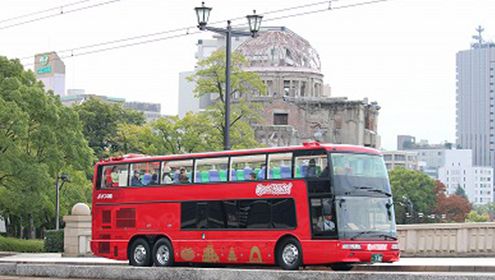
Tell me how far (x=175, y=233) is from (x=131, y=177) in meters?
2.77

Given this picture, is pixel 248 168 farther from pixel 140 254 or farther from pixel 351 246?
pixel 140 254

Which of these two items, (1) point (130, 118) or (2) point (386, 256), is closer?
(2) point (386, 256)

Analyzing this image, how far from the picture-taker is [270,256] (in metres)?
32.5

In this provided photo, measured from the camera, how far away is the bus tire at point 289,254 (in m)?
31.6

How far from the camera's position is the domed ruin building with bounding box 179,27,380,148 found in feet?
473

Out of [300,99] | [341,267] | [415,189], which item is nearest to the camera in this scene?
[341,267]

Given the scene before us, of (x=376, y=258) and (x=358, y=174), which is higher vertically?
(x=358, y=174)

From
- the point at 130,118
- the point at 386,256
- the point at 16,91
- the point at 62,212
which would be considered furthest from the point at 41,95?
the point at 130,118

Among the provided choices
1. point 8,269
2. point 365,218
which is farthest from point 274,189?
point 8,269

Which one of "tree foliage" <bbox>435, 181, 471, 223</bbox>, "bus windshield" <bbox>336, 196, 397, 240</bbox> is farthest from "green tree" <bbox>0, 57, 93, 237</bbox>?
"tree foliage" <bbox>435, 181, 471, 223</bbox>

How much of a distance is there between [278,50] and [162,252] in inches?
4516

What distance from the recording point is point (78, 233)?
49.0 m

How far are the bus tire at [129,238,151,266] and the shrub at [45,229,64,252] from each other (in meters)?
19.7

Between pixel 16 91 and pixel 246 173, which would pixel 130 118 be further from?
pixel 246 173
